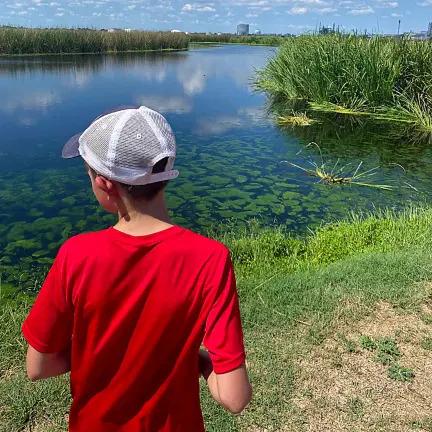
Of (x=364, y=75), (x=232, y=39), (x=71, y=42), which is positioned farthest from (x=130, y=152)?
(x=232, y=39)

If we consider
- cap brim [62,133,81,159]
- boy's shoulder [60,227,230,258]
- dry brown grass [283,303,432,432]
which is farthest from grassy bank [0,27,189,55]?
boy's shoulder [60,227,230,258]

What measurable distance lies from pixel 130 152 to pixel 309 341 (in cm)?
248

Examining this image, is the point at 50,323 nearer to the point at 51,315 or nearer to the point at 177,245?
the point at 51,315

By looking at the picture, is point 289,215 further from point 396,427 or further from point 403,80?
point 403,80

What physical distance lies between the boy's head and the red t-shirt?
0.12 meters

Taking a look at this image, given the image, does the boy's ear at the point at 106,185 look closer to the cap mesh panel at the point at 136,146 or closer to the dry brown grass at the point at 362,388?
the cap mesh panel at the point at 136,146

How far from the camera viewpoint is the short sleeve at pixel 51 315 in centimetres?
115

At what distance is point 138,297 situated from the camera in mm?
1150

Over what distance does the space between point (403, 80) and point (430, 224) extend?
959 centimetres

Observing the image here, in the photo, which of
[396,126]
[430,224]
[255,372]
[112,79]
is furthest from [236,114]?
[255,372]

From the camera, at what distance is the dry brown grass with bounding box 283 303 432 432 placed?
2605 millimetres

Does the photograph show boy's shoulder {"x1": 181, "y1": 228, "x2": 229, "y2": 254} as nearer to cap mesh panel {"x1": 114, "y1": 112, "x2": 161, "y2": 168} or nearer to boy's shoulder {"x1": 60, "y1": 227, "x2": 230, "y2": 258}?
boy's shoulder {"x1": 60, "y1": 227, "x2": 230, "y2": 258}

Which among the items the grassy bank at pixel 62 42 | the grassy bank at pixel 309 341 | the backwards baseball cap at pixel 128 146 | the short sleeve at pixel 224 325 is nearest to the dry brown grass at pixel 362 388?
the grassy bank at pixel 309 341

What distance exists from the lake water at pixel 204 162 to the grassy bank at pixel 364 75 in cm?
103
